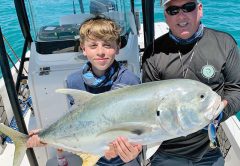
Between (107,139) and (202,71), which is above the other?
(202,71)

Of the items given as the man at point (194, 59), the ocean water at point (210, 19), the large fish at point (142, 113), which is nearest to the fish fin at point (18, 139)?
the large fish at point (142, 113)

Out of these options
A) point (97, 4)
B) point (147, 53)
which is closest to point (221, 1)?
point (97, 4)

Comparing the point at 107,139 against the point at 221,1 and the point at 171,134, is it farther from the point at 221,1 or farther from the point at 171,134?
the point at 221,1

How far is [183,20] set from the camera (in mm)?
1906

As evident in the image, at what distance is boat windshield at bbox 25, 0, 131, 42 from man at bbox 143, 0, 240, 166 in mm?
937

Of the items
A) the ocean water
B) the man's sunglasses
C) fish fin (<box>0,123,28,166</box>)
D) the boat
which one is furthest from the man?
the ocean water

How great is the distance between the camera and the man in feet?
6.34

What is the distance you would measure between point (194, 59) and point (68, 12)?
1.52m

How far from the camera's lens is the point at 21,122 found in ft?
8.09

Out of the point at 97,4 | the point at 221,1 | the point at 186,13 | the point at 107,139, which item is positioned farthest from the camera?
the point at 221,1

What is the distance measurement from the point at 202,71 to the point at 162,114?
568 mm

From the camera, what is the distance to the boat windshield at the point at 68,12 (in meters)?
2.99

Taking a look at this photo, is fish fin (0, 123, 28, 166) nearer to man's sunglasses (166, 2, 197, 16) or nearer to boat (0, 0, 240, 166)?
boat (0, 0, 240, 166)

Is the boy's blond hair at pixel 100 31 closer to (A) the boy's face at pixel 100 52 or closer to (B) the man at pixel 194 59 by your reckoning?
(A) the boy's face at pixel 100 52
